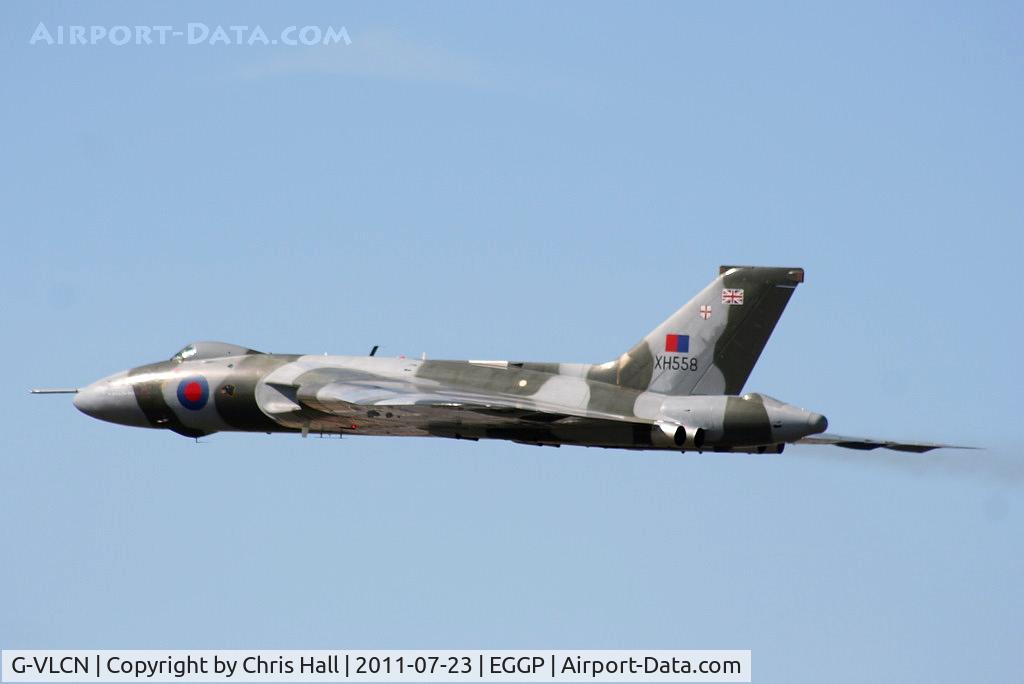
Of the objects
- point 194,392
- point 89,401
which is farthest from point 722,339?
point 89,401

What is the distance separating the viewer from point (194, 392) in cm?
5878

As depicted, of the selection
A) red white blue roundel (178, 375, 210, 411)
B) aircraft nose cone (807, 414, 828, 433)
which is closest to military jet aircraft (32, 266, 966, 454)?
aircraft nose cone (807, 414, 828, 433)

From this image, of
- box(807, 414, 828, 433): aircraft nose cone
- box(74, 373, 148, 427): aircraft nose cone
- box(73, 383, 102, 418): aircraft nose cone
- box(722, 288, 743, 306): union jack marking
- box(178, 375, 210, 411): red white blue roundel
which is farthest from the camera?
box(73, 383, 102, 418): aircraft nose cone

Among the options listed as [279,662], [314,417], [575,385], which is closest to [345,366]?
[314,417]

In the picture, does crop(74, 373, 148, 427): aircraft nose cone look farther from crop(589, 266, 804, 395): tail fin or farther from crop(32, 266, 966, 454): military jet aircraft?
crop(589, 266, 804, 395): tail fin

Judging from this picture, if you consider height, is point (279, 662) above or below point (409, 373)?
below

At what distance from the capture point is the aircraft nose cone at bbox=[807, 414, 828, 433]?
49.5 metres

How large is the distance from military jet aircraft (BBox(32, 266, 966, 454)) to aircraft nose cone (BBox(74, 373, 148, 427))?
3424 mm

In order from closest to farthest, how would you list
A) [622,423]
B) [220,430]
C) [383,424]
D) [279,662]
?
1. [279,662]
2. [622,423]
3. [383,424]
4. [220,430]

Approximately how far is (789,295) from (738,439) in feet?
16.0

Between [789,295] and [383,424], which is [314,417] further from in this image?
[789,295]

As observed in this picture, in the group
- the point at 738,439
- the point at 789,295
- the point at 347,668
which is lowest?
the point at 347,668

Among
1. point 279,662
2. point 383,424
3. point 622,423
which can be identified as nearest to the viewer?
point 279,662

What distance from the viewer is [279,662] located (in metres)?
48.2
